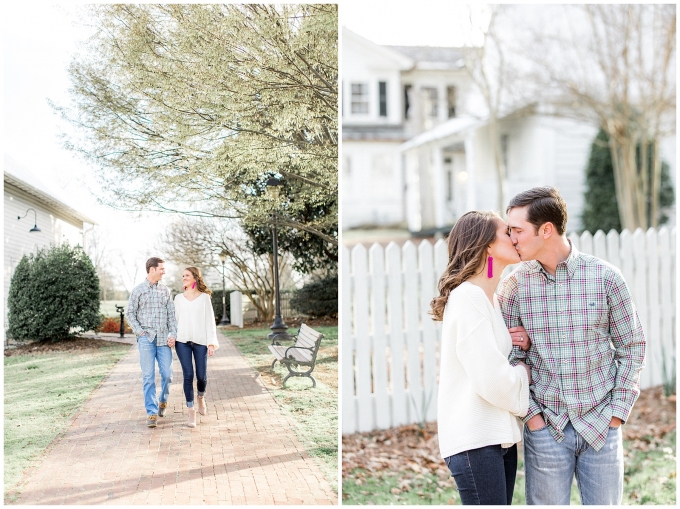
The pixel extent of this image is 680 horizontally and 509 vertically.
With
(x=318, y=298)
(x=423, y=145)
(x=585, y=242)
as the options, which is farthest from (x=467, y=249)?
(x=423, y=145)

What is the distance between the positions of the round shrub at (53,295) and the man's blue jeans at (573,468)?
2.04 m

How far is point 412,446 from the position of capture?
4293mm

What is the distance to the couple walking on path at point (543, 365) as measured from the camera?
207 cm

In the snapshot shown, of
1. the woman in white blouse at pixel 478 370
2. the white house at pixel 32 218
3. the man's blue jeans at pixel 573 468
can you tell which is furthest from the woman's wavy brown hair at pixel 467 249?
the white house at pixel 32 218

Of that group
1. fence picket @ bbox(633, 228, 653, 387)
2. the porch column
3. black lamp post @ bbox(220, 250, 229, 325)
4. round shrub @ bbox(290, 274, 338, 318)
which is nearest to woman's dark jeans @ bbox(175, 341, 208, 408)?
black lamp post @ bbox(220, 250, 229, 325)

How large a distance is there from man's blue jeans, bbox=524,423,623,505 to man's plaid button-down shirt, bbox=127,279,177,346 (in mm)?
1714

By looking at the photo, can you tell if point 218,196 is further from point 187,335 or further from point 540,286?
point 540,286

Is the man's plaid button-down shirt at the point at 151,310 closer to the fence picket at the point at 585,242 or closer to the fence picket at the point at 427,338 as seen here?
the fence picket at the point at 427,338

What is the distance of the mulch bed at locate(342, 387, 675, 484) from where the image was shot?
397 cm

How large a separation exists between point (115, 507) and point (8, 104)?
6.29ft

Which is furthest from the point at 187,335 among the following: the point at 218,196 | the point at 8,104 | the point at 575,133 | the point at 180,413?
the point at 575,133

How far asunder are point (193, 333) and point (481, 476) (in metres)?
1.56

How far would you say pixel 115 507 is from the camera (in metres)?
2.76

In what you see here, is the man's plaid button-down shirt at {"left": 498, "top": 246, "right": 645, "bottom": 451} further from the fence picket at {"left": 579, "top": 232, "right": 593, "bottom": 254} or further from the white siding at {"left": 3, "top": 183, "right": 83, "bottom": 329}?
the fence picket at {"left": 579, "top": 232, "right": 593, "bottom": 254}
